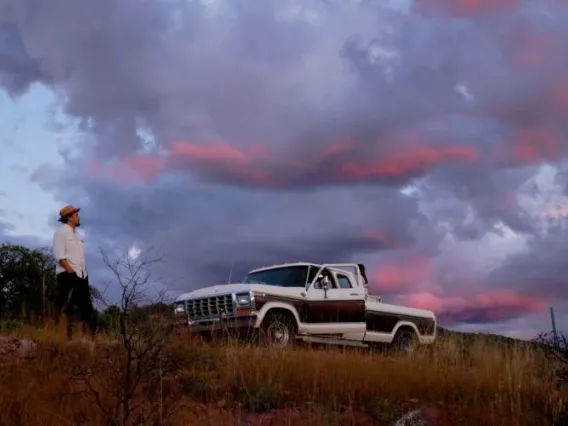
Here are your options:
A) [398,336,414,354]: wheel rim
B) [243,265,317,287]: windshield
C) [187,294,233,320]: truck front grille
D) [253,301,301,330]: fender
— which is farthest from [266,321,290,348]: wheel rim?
[398,336,414,354]: wheel rim

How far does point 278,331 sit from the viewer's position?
49.9 feet

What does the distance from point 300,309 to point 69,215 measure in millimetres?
4890

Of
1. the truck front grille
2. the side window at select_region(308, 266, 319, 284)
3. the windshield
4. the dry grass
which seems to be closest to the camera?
the dry grass

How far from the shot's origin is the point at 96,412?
943 cm

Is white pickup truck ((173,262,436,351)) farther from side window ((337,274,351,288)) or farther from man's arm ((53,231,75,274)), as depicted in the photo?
man's arm ((53,231,75,274))

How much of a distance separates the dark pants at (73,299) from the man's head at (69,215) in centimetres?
77

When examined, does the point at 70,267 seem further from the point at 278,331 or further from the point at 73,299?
the point at 278,331

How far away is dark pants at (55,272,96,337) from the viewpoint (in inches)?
496

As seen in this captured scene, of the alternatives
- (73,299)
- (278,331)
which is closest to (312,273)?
(278,331)

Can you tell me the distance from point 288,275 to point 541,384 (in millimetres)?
5328

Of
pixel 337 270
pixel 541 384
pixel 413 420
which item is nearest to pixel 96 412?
pixel 413 420

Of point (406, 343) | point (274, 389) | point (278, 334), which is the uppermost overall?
point (278, 334)

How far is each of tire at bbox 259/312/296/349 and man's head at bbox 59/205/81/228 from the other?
3919mm

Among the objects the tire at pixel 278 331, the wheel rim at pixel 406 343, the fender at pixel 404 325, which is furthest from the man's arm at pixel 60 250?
the wheel rim at pixel 406 343
